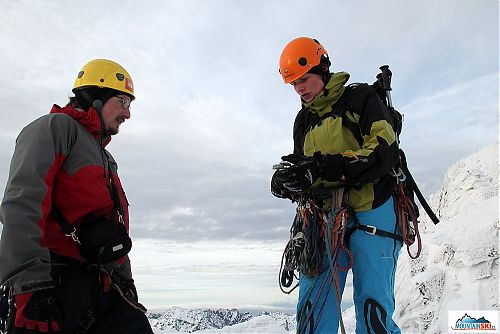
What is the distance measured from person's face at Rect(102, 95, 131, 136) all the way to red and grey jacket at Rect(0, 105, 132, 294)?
0.20m

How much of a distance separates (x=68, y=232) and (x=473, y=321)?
7.50m

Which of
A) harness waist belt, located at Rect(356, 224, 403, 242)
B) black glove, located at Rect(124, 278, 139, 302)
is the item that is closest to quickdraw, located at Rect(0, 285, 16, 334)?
black glove, located at Rect(124, 278, 139, 302)

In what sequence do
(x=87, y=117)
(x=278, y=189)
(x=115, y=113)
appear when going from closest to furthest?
1. (x=87, y=117)
2. (x=115, y=113)
3. (x=278, y=189)

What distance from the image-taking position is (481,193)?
12367 millimetres

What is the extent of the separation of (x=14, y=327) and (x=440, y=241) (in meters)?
9.68

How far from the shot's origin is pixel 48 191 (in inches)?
126

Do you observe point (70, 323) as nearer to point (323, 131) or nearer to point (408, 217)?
point (323, 131)

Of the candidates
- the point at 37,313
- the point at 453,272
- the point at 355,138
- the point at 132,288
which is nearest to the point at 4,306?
the point at 37,313

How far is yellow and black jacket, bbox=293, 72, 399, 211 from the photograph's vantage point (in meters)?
4.08

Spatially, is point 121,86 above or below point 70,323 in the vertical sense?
above

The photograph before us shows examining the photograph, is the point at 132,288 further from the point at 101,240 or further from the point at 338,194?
the point at 338,194

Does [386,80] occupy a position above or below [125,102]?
above

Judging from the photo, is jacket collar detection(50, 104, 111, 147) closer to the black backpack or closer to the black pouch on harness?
the black pouch on harness

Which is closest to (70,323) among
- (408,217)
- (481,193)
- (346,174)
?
(346,174)
